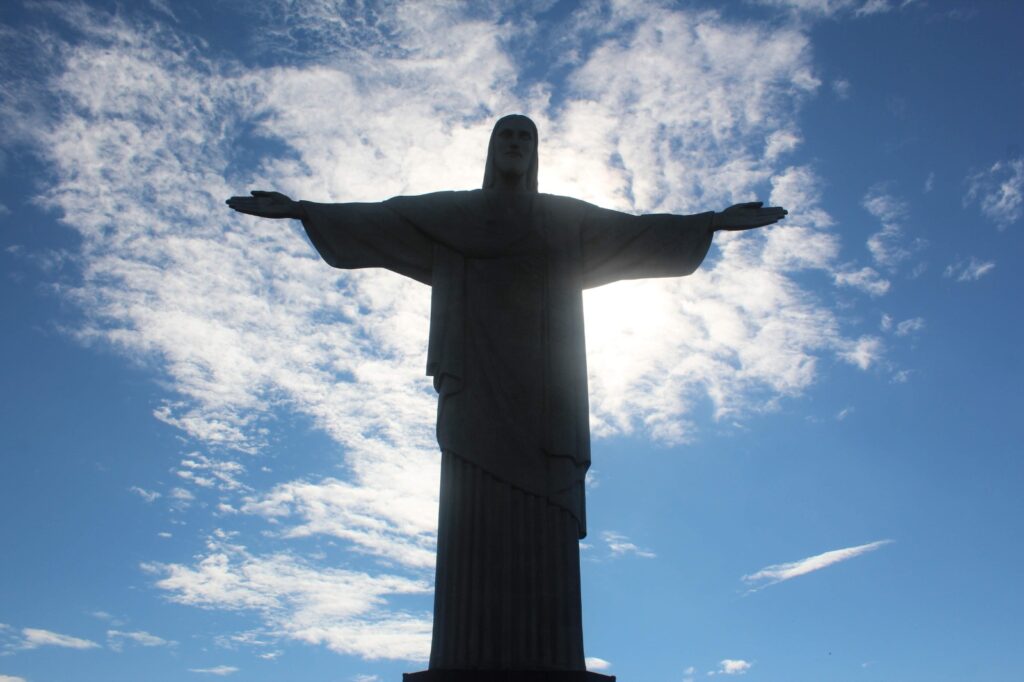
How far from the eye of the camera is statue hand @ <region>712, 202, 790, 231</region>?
34.1ft

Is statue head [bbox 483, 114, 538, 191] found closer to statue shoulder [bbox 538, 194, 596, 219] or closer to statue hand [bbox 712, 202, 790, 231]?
statue shoulder [bbox 538, 194, 596, 219]

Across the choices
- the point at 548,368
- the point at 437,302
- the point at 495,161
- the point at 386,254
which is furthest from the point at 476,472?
the point at 495,161

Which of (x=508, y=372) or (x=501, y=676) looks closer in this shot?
(x=501, y=676)

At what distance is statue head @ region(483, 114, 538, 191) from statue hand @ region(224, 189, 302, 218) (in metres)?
2.20

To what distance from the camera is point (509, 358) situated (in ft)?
31.4

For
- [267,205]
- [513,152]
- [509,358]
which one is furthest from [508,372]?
[267,205]

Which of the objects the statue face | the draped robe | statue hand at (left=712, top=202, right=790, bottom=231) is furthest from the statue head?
statue hand at (left=712, top=202, right=790, bottom=231)

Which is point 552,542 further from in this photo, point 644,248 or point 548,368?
point 644,248

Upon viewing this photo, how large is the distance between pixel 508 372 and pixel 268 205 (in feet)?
10.8

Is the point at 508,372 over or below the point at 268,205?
below

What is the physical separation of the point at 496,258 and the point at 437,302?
0.82 m

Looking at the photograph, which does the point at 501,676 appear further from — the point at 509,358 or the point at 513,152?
the point at 513,152

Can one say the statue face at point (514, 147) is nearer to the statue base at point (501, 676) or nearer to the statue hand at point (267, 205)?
the statue hand at point (267, 205)

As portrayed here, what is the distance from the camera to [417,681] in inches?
317
